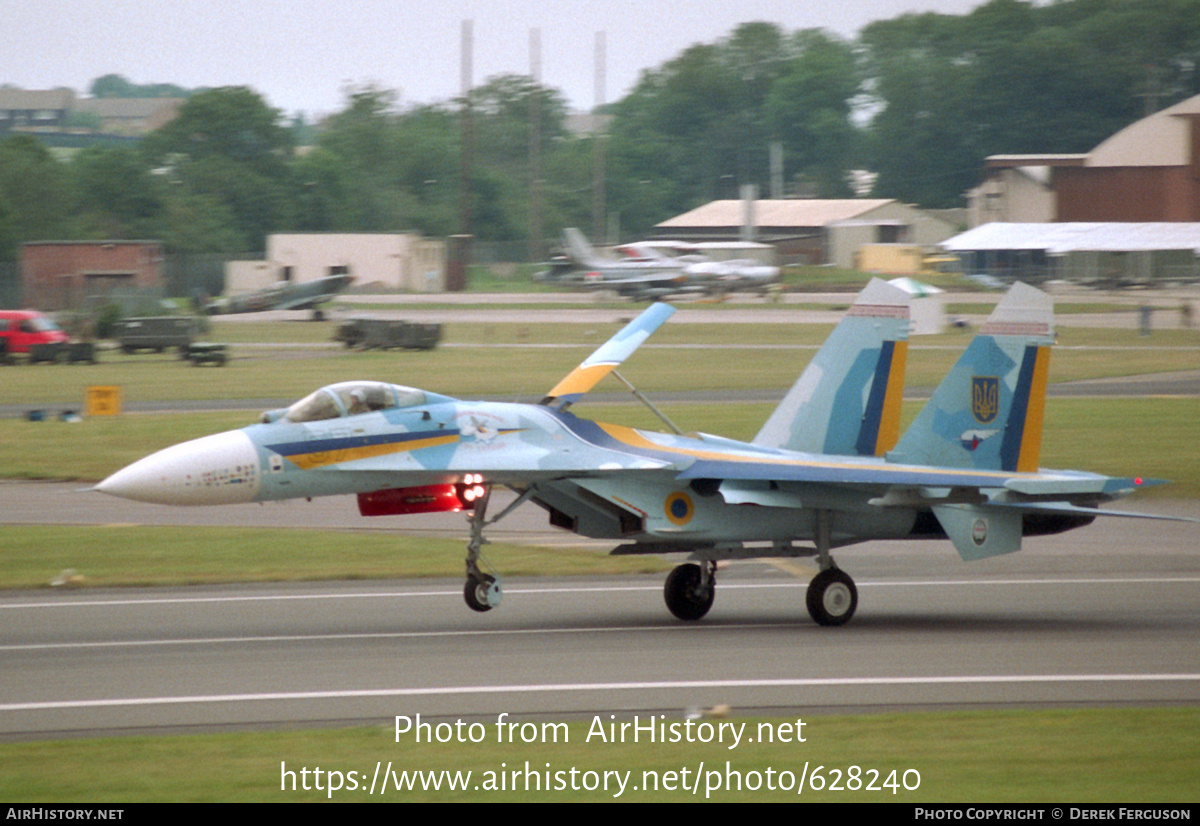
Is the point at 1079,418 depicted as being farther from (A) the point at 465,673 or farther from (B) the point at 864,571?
(A) the point at 465,673

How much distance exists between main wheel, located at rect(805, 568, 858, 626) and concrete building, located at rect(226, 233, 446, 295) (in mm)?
76183

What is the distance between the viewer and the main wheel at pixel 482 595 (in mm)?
14453

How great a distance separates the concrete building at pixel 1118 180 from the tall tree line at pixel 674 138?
2888 cm

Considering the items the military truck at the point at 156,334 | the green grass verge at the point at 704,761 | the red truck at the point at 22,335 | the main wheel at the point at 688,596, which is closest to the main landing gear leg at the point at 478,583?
the main wheel at the point at 688,596

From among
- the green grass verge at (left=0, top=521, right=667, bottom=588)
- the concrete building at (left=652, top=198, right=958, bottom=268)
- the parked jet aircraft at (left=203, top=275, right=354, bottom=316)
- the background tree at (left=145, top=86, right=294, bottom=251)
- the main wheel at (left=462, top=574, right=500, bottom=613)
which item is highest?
the background tree at (left=145, top=86, right=294, bottom=251)

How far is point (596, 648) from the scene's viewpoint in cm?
1351

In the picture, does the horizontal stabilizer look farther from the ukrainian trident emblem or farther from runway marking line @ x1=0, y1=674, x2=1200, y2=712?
runway marking line @ x1=0, y1=674, x2=1200, y2=712

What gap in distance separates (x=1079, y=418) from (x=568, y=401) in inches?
841

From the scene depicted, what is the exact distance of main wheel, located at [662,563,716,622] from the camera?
15289 mm

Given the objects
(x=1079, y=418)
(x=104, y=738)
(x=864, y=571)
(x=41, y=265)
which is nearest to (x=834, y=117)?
(x=41, y=265)

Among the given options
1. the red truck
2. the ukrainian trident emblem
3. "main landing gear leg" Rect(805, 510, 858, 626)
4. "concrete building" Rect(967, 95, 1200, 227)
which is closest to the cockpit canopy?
"main landing gear leg" Rect(805, 510, 858, 626)

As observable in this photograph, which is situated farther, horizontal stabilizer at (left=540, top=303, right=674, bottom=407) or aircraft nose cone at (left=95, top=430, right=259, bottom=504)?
horizontal stabilizer at (left=540, top=303, right=674, bottom=407)

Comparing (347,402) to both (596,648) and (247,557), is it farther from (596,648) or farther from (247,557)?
(247,557)

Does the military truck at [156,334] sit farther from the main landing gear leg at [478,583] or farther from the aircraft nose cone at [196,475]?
the aircraft nose cone at [196,475]
